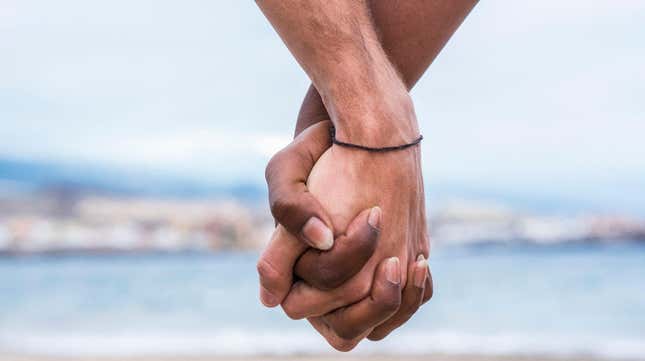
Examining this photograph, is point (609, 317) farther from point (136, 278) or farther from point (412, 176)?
point (136, 278)

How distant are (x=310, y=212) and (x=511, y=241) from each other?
96.5 feet

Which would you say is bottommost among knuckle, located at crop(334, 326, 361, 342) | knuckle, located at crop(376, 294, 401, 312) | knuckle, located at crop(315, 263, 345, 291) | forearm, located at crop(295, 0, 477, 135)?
knuckle, located at crop(334, 326, 361, 342)

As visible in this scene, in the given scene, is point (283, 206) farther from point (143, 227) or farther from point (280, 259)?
point (143, 227)

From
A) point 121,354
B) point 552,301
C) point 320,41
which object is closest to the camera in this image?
point 320,41

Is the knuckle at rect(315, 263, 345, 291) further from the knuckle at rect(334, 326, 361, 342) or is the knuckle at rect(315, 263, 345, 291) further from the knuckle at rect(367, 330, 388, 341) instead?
the knuckle at rect(367, 330, 388, 341)

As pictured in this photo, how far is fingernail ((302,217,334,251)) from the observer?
4.36 feet

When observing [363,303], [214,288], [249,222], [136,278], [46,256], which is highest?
[46,256]

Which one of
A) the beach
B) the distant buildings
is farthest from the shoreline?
the distant buildings

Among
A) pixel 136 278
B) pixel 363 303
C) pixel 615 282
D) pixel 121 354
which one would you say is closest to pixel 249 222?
pixel 136 278

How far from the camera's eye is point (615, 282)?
60.6ft

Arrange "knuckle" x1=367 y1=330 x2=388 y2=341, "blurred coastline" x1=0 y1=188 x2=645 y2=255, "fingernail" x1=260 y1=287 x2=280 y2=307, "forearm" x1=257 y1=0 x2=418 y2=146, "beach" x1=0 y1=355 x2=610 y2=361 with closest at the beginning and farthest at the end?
"forearm" x1=257 y1=0 x2=418 y2=146, "fingernail" x1=260 y1=287 x2=280 y2=307, "knuckle" x1=367 y1=330 x2=388 y2=341, "beach" x1=0 y1=355 x2=610 y2=361, "blurred coastline" x1=0 y1=188 x2=645 y2=255

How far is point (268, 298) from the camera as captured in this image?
143 cm

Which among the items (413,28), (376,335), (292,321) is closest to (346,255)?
(376,335)

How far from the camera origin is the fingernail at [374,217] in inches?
52.8
